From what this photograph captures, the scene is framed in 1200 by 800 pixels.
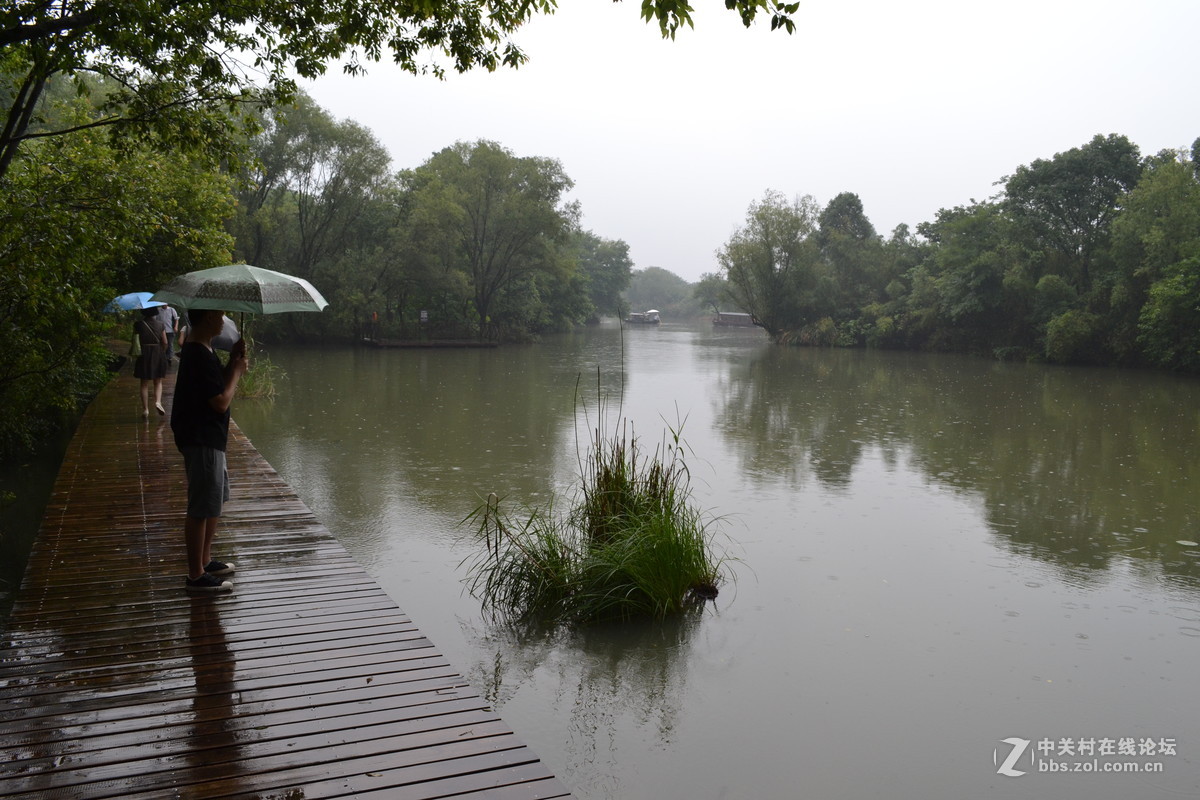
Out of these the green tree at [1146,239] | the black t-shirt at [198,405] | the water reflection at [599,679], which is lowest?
the water reflection at [599,679]

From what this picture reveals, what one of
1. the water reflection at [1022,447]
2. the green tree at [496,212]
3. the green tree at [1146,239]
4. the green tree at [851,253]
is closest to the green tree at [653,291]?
the green tree at [851,253]

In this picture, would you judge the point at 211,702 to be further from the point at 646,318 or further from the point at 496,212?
the point at 646,318

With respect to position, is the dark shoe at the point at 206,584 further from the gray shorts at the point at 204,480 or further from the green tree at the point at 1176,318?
the green tree at the point at 1176,318

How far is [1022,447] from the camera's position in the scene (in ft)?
40.6

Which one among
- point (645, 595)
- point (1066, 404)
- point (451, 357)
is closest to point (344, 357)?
point (451, 357)

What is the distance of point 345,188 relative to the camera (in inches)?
1304

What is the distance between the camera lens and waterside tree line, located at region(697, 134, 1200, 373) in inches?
1085

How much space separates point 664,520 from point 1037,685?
2.30 metres

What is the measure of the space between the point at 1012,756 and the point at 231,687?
137 inches

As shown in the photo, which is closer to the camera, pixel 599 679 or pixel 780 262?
pixel 599 679

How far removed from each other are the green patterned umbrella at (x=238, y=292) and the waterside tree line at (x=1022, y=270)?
28.3m

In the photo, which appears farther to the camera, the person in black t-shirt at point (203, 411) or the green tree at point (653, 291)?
the green tree at point (653, 291)

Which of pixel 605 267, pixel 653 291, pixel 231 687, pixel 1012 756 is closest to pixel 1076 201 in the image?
pixel 1012 756

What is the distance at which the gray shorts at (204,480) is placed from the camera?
4133 mm
